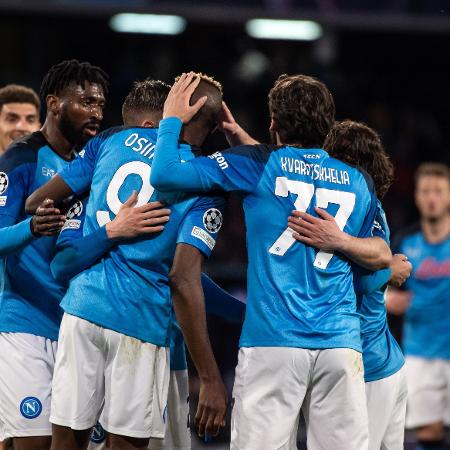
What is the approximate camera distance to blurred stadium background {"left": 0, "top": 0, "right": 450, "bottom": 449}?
11.8m

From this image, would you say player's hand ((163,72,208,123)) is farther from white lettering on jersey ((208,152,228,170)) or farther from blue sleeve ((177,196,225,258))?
blue sleeve ((177,196,225,258))

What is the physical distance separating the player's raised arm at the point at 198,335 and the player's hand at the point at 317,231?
458 mm

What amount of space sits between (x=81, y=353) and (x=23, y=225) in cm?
68

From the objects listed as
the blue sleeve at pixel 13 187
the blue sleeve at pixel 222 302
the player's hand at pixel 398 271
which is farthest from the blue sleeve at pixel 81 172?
the player's hand at pixel 398 271

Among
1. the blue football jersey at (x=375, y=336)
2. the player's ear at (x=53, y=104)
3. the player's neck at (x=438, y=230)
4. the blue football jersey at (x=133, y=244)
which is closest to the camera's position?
the blue football jersey at (x=133, y=244)

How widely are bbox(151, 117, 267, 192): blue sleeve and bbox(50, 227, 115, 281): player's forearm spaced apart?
37 cm

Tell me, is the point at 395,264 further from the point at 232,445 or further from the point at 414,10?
the point at 414,10

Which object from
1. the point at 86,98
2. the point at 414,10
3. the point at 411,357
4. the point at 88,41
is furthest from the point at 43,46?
the point at 86,98

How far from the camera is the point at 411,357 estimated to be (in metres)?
8.59

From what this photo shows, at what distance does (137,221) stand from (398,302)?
4.65 m

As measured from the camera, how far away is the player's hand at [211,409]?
3990 millimetres

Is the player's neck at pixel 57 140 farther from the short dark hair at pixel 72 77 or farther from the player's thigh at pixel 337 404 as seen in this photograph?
the player's thigh at pixel 337 404

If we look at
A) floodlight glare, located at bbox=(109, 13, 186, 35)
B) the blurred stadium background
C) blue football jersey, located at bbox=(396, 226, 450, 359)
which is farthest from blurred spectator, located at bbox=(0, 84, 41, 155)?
floodlight glare, located at bbox=(109, 13, 186, 35)

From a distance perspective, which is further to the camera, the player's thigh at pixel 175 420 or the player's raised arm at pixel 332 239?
the player's thigh at pixel 175 420
